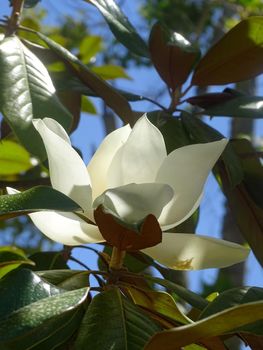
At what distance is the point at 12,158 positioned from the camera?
1808 millimetres

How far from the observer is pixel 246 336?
83 centimetres

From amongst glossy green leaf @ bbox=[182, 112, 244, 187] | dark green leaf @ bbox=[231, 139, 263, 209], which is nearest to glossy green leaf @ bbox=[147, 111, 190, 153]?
glossy green leaf @ bbox=[182, 112, 244, 187]

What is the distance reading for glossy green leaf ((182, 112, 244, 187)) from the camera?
1.17m

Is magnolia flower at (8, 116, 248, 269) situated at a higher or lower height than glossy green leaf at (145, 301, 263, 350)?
higher

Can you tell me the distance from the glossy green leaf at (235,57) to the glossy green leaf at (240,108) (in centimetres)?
7

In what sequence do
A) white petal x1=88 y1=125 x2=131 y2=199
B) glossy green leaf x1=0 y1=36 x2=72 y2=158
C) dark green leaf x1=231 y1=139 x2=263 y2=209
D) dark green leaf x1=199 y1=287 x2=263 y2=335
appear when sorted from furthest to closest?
dark green leaf x1=231 y1=139 x2=263 y2=209
glossy green leaf x1=0 y1=36 x2=72 y2=158
white petal x1=88 y1=125 x2=131 y2=199
dark green leaf x1=199 y1=287 x2=263 y2=335

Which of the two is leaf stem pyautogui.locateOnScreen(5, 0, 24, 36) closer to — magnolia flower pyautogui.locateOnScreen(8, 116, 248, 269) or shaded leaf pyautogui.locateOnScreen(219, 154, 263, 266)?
shaded leaf pyautogui.locateOnScreen(219, 154, 263, 266)

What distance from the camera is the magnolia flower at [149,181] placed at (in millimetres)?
830

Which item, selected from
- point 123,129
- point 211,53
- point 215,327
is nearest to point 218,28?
point 211,53

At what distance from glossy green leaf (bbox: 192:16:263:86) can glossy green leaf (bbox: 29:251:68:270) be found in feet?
1.30

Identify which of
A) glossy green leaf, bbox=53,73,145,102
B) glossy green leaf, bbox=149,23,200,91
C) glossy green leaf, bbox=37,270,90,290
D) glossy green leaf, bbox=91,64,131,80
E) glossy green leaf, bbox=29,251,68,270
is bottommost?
glossy green leaf, bbox=29,251,68,270

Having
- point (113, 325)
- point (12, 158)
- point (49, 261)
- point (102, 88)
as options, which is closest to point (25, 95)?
point (102, 88)

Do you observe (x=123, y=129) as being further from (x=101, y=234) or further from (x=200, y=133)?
(x=200, y=133)

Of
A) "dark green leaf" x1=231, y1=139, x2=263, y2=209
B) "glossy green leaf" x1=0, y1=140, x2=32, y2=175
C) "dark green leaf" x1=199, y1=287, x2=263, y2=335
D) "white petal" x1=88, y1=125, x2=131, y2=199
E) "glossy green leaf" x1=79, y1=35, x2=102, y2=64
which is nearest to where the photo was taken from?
"dark green leaf" x1=199, y1=287, x2=263, y2=335
